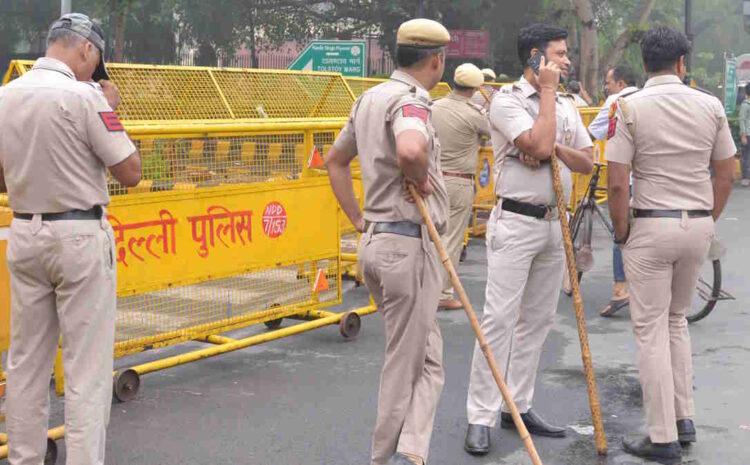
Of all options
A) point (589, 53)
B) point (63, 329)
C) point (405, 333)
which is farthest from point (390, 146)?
point (589, 53)

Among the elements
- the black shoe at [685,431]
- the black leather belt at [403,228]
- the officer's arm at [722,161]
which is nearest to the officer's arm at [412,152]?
the black leather belt at [403,228]

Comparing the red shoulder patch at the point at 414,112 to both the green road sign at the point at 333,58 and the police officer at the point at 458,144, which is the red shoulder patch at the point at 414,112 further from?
the green road sign at the point at 333,58

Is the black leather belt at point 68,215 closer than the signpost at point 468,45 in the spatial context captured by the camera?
Yes

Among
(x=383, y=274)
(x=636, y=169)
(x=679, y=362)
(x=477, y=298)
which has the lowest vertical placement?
(x=477, y=298)

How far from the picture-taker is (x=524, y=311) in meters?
5.62

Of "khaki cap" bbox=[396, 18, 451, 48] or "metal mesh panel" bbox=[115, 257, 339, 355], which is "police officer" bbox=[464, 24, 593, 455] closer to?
"khaki cap" bbox=[396, 18, 451, 48]

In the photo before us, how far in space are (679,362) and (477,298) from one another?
164 inches

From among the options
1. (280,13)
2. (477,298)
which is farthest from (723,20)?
(477,298)

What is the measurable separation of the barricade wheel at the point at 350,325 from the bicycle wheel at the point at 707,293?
260 centimetres

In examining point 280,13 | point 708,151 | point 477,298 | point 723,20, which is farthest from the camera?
point 723,20

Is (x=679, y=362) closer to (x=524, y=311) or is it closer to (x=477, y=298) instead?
(x=524, y=311)

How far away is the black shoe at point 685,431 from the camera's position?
5539 millimetres

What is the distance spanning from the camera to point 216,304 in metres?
7.20

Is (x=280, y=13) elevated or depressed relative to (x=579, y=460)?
elevated
